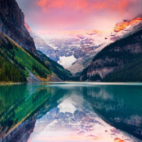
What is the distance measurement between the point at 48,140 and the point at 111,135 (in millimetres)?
4749

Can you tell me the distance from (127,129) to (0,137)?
32.3 feet

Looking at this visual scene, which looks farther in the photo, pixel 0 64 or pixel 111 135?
pixel 0 64

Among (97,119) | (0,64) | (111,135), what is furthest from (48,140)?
(0,64)

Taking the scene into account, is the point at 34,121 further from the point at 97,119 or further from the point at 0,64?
the point at 0,64

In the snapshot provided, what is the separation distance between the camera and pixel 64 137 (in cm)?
1911

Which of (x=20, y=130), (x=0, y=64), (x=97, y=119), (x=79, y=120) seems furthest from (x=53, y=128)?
(x=0, y=64)

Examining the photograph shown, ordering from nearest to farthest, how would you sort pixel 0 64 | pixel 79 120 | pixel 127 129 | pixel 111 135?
pixel 111 135 < pixel 127 129 < pixel 79 120 < pixel 0 64

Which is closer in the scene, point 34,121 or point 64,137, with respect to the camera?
point 64,137

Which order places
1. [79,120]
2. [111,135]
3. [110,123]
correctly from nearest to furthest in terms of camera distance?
[111,135]
[110,123]
[79,120]

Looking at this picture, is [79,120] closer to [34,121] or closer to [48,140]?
[34,121]

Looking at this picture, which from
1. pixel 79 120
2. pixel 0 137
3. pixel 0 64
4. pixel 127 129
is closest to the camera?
pixel 0 137

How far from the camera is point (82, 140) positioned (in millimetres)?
18219

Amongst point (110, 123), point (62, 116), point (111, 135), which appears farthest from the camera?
point (62, 116)

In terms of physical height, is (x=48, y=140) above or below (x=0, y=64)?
below
